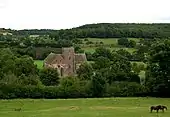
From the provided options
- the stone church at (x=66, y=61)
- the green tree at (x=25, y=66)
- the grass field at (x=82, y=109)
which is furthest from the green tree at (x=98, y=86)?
the stone church at (x=66, y=61)

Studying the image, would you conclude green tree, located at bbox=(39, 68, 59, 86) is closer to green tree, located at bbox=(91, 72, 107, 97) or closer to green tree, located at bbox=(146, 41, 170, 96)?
green tree, located at bbox=(91, 72, 107, 97)

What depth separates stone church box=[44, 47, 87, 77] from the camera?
125062 millimetres

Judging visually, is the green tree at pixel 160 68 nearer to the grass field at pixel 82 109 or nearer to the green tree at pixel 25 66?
the grass field at pixel 82 109

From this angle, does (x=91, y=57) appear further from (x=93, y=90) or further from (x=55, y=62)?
(x=93, y=90)

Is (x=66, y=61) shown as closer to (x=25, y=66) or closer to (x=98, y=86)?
(x=25, y=66)

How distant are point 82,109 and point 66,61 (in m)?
82.2

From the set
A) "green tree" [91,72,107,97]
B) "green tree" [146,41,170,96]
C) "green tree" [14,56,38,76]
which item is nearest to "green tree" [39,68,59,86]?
"green tree" [14,56,38,76]

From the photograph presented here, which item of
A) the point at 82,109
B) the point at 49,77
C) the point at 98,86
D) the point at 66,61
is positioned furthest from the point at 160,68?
the point at 66,61

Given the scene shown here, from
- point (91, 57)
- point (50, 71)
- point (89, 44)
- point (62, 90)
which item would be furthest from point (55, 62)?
point (62, 90)

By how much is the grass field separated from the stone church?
233 feet

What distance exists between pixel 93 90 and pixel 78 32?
130m

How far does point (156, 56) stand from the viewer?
62.6 meters

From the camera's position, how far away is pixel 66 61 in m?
127

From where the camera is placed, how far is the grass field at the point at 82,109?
39500mm
